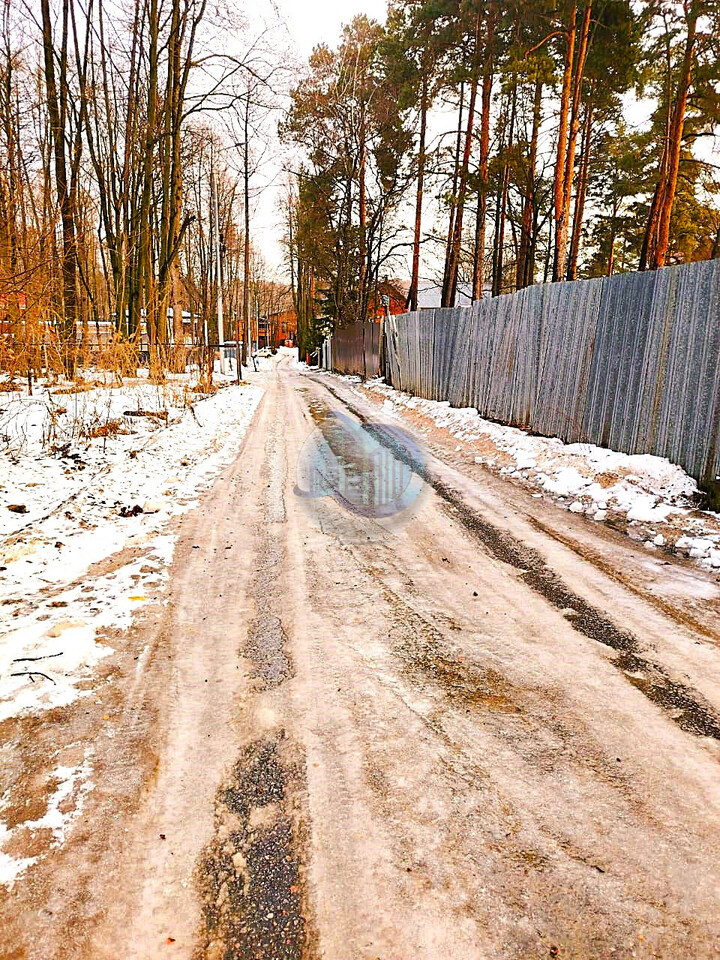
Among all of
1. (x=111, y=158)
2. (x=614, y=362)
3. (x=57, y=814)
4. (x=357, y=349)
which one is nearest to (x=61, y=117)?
(x=111, y=158)

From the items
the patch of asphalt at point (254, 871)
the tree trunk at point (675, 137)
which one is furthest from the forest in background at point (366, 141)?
the patch of asphalt at point (254, 871)

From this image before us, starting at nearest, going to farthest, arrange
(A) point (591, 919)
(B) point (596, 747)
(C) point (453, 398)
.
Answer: (A) point (591, 919)
(B) point (596, 747)
(C) point (453, 398)

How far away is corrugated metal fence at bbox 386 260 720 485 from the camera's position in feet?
17.7

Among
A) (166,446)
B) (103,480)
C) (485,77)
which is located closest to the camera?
(103,480)

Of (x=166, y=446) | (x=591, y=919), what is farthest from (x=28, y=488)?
(x=591, y=919)

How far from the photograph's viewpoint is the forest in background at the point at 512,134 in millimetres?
13227

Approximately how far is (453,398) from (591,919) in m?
11.4

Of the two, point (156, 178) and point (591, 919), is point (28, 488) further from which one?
point (156, 178)

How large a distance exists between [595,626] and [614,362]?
4.56 metres

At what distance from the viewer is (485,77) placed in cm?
1572

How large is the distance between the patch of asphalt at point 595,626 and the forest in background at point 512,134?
30.9ft

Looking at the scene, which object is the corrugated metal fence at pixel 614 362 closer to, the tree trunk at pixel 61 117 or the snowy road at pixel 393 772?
the snowy road at pixel 393 772

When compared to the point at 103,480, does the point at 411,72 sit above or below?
above

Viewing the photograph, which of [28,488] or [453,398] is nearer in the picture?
[28,488]
